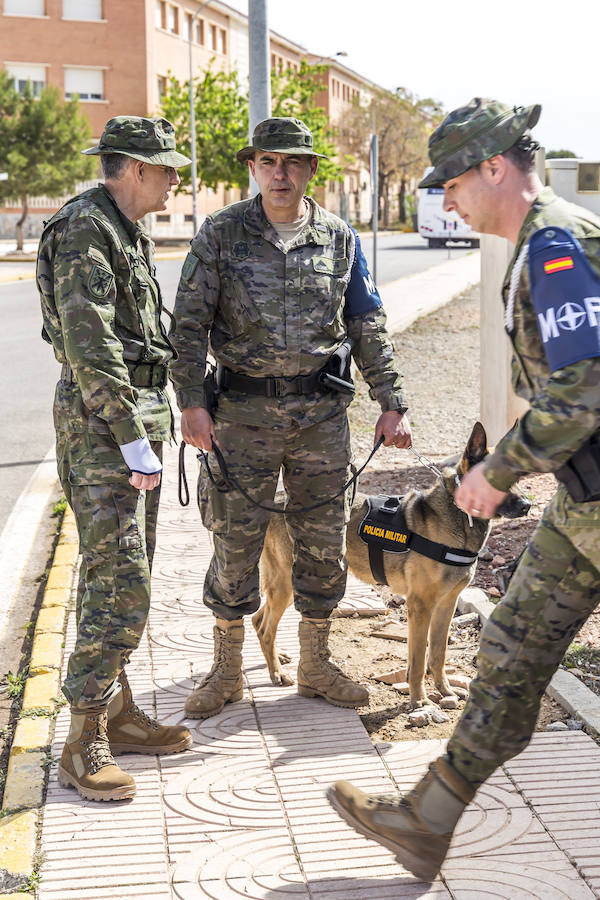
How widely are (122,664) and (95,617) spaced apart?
0.23 m

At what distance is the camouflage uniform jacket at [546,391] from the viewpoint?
260 cm

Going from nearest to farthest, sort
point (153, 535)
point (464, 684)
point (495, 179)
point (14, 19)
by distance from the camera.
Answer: point (495, 179), point (153, 535), point (464, 684), point (14, 19)

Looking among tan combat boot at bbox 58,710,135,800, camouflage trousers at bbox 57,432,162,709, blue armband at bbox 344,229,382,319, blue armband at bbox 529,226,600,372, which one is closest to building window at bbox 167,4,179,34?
blue armband at bbox 344,229,382,319

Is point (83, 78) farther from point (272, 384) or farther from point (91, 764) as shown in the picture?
point (91, 764)

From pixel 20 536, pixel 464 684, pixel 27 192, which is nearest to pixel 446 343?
pixel 20 536

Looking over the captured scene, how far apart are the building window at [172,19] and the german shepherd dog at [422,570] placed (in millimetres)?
57238

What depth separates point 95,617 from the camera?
11.9 feet

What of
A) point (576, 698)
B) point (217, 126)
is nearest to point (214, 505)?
point (576, 698)

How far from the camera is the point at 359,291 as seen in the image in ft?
14.3

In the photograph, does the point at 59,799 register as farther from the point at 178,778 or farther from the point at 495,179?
the point at 495,179

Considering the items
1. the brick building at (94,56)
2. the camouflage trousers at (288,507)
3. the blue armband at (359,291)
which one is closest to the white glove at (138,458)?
the camouflage trousers at (288,507)

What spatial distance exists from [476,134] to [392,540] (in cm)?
210

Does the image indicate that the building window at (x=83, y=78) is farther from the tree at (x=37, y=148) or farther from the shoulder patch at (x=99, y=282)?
the shoulder patch at (x=99, y=282)

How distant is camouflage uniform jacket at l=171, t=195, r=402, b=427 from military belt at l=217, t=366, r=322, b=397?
23 mm
